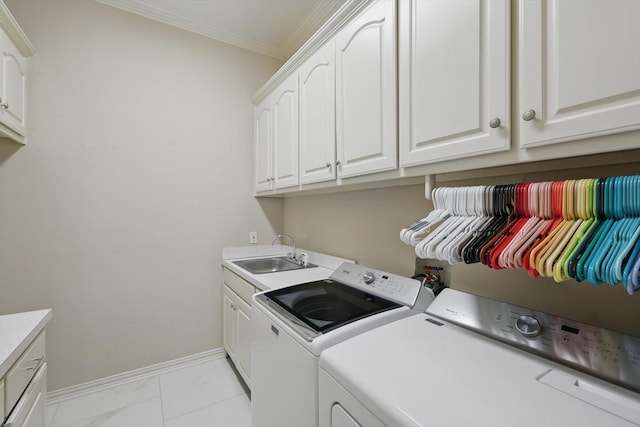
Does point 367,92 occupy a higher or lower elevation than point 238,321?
higher

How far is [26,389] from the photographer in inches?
44.1

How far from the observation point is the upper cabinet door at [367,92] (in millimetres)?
1177

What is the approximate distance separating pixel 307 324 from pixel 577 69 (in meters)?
1.09

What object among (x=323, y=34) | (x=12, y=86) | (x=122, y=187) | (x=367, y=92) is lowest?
(x=122, y=187)

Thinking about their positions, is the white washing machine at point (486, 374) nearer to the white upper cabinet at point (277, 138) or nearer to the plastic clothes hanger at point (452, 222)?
the plastic clothes hanger at point (452, 222)

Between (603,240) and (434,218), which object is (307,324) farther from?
(603,240)

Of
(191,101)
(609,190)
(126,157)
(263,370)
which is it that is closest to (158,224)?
(126,157)

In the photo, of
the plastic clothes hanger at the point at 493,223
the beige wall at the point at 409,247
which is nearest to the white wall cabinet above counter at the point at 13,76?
the beige wall at the point at 409,247

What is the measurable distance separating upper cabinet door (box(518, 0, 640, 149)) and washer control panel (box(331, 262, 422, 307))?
72 cm

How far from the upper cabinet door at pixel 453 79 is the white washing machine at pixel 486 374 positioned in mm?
573

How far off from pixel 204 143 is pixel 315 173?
1260 millimetres

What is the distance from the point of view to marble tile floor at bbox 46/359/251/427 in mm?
1726

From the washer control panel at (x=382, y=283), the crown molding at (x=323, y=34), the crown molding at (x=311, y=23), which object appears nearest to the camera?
the washer control panel at (x=382, y=283)

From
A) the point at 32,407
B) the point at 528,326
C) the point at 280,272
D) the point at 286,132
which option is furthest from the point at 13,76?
the point at 528,326
